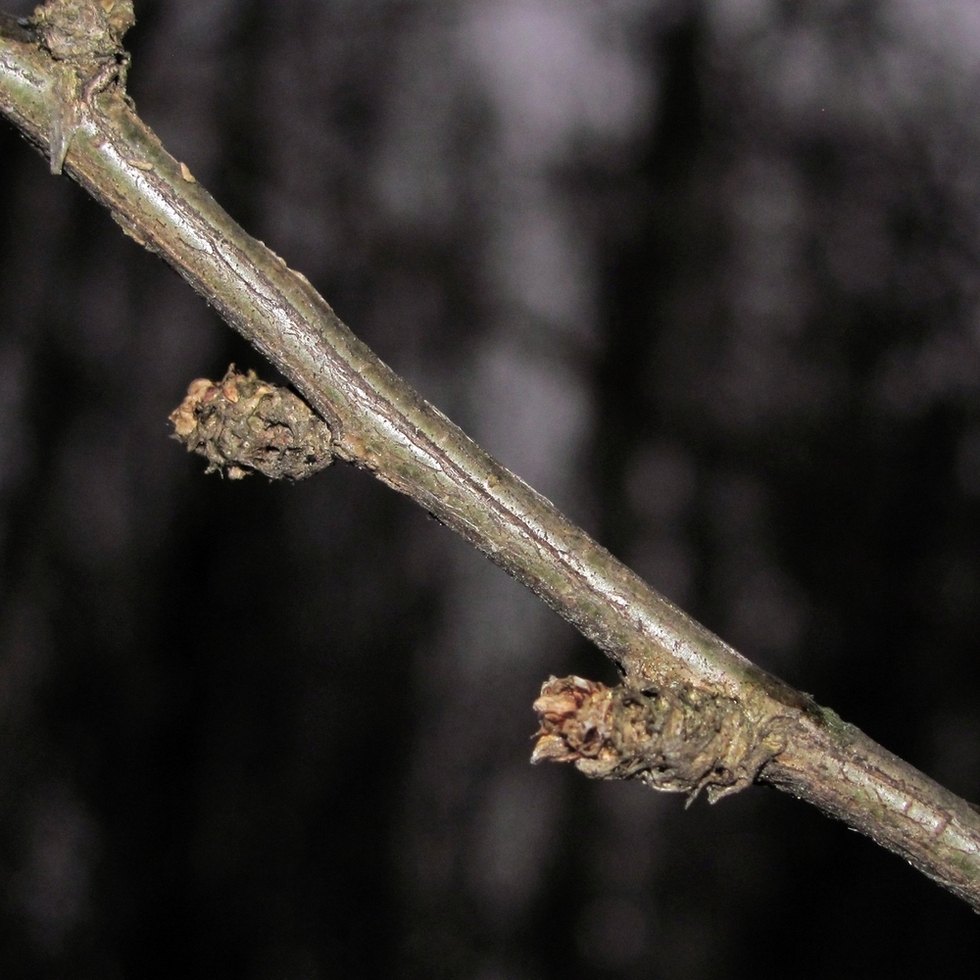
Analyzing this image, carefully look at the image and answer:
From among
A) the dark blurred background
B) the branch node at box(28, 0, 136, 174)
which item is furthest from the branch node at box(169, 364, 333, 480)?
the dark blurred background

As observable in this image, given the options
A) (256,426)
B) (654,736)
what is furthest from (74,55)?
(654,736)

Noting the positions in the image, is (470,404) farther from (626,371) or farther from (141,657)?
(141,657)

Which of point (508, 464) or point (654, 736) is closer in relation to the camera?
point (654, 736)

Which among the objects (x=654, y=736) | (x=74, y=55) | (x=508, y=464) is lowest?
(x=508, y=464)

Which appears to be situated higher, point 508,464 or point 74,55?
point 74,55

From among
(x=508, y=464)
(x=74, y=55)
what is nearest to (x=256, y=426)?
(x=74, y=55)

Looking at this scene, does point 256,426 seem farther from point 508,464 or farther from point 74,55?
point 508,464

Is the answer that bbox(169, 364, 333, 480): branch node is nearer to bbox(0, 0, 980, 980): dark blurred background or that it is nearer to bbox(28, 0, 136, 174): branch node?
bbox(28, 0, 136, 174): branch node
